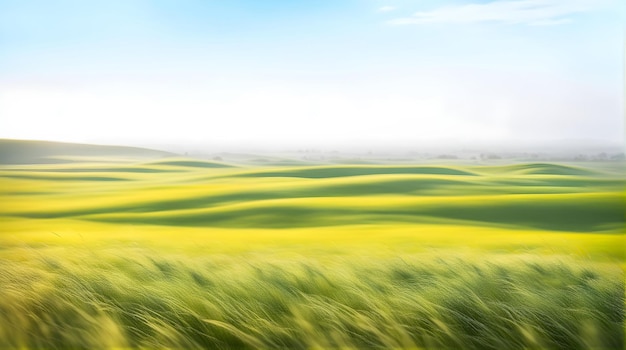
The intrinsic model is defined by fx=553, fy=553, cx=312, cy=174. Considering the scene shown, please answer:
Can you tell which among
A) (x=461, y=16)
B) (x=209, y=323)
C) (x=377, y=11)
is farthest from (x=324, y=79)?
(x=209, y=323)

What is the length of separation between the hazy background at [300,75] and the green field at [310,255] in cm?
25

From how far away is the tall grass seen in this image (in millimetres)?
2637

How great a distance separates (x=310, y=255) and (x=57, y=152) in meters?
2.02

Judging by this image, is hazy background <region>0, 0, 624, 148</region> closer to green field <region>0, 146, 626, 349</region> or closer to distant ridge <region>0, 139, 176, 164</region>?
distant ridge <region>0, 139, 176, 164</region>

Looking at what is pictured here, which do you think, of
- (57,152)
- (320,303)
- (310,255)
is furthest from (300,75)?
(57,152)

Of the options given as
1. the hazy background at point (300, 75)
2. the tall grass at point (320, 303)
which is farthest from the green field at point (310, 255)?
the hazy background at point (300, 75)

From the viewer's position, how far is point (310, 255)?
3.17 metres

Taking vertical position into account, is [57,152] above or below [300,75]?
below

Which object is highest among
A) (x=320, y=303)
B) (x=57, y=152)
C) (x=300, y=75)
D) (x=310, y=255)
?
(x=300, y=75)

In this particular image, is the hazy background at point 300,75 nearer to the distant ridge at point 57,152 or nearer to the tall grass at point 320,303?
the distant ridge at point 57,152

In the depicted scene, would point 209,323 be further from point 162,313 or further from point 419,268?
point 419,268

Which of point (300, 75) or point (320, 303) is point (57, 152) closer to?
point (300, 75)

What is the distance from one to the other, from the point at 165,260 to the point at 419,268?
1370 mm

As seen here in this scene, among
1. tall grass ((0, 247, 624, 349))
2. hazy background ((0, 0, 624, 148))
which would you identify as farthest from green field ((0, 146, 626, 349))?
hazy background ((0, 0, 624, 148))
